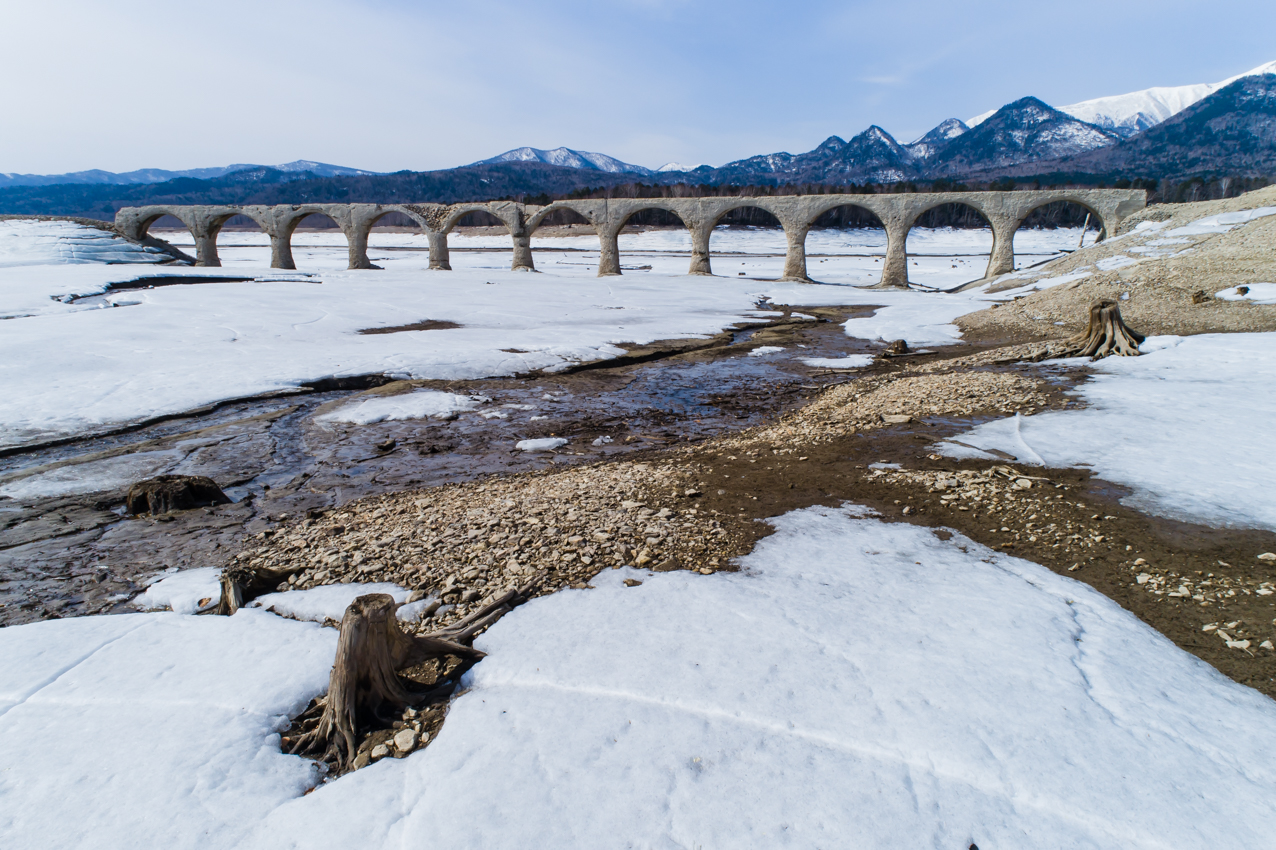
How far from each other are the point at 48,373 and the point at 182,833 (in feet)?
37.5

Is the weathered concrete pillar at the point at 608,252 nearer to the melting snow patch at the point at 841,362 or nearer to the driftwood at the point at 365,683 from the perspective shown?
the melting snow patch at the point at 841,362

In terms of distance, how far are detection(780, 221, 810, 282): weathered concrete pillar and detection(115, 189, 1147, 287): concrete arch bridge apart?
1.9 inches

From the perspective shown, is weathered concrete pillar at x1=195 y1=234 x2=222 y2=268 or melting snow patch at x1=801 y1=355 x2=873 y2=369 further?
weathered concrete pillar at x1=195 y1=234 x2=222 y2=268

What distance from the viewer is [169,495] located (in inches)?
222

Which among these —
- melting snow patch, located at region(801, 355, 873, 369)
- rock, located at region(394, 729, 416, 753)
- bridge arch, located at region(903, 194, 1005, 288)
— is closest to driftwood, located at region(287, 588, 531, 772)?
rock, located at region(394, 729, 416, 753)

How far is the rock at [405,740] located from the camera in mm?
2551

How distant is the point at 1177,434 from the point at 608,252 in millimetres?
29587

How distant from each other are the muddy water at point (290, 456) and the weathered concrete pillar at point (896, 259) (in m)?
18.5

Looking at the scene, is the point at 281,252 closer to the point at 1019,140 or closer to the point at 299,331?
the point at 299,331

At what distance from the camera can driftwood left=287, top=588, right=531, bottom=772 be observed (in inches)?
103

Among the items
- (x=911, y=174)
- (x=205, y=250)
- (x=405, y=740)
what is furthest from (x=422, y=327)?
(x=911, y=174)

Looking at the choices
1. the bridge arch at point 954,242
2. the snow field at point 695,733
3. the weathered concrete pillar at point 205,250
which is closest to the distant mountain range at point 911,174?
the bridge arch at point 954,242

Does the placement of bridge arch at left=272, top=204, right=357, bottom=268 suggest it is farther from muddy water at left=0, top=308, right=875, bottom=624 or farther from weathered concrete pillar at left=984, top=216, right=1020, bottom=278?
weathered concrete pillar at left=984, top=216, right=1020, bottom=278

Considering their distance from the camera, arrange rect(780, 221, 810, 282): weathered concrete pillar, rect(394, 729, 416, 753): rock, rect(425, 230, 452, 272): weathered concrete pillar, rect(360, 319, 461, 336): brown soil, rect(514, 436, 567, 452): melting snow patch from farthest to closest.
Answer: rect(425, 230, 452, 272): weathered concrete pillar → rect(780, 221, 810, 282): weathered concrete pillar → rect(360, 319, 461, 336): brown soil → rect(514, 436, 567, 452): melting snow patch → rect(394, 729, 416, 753): rock
